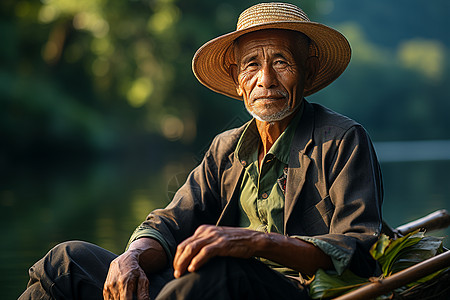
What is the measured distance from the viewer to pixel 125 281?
2.12 metres

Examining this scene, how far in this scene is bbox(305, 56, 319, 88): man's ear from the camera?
2623mm

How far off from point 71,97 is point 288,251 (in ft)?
67.0

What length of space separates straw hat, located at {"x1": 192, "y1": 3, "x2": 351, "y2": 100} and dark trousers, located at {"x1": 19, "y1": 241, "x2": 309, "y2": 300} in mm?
955

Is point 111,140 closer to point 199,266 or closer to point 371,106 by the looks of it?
point 199,266

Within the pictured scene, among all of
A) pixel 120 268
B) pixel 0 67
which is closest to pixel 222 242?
pixel 120 268

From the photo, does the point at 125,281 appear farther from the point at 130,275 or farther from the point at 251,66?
the point at 251,66

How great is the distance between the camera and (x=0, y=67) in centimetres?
1755

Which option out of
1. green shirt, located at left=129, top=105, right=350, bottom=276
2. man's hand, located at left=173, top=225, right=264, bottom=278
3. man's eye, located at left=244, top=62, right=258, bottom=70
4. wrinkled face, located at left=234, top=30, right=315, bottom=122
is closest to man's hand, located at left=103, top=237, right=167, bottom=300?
green shirt, located at left=129, top=105, right=350, bottom=276

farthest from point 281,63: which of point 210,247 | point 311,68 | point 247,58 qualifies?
point 210,247

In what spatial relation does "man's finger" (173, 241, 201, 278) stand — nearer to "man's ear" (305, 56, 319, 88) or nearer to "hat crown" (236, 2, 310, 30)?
"hat crown" (236, 2, 310, 30)

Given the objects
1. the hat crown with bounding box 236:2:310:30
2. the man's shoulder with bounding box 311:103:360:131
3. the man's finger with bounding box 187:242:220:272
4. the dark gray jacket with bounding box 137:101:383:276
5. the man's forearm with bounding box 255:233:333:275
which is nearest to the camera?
the man's finger with bounding box 187:242:220:272

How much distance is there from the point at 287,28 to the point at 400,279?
1.05 meters

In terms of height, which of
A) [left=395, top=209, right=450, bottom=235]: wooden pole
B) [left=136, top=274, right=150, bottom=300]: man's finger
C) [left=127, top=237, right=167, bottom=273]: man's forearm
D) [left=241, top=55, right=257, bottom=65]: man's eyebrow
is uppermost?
[left=241, top=55, right=257, bottom=65]: man's eyebrow

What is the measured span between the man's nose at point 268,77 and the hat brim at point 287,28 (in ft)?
0.54
